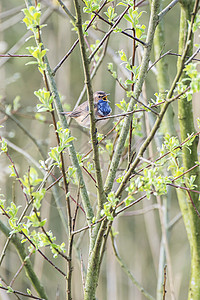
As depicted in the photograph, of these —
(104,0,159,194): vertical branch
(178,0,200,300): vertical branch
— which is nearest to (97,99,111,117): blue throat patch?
(178,0,200,300): vertical branch

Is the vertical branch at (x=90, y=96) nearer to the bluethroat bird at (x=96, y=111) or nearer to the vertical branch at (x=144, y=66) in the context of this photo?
the vertical branch at (x=144, y=66)

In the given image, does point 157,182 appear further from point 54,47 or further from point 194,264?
point 54,47

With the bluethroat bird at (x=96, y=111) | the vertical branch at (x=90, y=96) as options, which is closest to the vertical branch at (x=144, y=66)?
the vertical branch at (x=90, y=96)

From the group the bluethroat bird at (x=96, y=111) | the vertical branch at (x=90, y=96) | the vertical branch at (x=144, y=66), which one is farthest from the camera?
the bluethroat bird at (x=96, y=111)

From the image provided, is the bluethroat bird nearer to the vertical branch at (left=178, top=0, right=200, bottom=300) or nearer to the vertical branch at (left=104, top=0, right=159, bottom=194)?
the vertical branch at (left=178, top=0, right=200, bottom=300)

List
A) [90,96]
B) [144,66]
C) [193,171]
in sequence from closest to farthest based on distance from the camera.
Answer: [90,96] < [144,66] < [193,171]

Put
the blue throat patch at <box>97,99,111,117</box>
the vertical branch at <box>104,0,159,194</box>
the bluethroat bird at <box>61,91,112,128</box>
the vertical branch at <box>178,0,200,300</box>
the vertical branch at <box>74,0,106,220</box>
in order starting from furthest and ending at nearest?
the blue throat patch at <box>97,99,111,117</box> → the bluethroat bird at <box>61,91,112,128</box> → the vertical branch at <box>178,0,200,300</box> → the vertical branch at <box>104,0,159,194</box> → the vertical branch at <box>74,0,106,220</box>

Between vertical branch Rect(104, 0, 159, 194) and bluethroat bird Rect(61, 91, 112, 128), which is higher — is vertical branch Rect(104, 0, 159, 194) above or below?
below

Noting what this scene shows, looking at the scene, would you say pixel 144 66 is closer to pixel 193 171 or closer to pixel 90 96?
pixel 90 96

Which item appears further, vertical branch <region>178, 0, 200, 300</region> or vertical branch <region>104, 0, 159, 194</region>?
vertical branch <region>178, 0, 200, 300</region>

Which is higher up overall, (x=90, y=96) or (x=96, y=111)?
(x=96, y=111)

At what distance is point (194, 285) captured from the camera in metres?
1.49

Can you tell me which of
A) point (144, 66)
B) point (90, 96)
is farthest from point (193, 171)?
point (90, 96)

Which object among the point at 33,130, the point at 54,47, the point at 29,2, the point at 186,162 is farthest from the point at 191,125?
the point at 33,130
